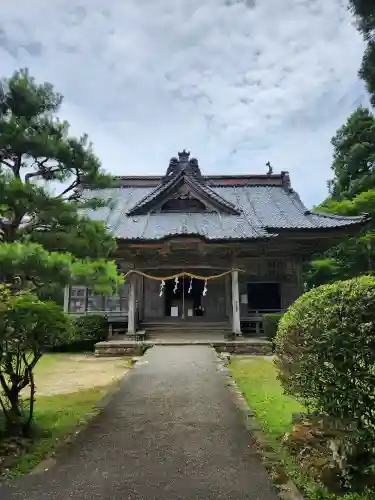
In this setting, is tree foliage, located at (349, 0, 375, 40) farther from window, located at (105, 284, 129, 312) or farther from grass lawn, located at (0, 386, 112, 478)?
window, located at (105, 284, 129, 312)

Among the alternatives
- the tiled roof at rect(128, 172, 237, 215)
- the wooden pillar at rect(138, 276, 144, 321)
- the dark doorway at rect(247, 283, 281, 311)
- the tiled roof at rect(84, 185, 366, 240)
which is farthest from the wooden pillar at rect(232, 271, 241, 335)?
the tiled roof at rect(128, 172, 237, 215)

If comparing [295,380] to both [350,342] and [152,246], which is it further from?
[152,246]

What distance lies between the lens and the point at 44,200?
6445mm

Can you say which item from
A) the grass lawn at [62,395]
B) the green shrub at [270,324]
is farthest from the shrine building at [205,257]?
the grass lawn at [62,395]

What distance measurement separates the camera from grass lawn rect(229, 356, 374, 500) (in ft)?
11.3

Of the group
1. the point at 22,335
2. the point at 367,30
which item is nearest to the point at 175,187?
the point at 367,30

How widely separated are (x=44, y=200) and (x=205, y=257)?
466 inches

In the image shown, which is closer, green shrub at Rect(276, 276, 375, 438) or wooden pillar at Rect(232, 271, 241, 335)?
green shrub at Rect(276, 276, 375, 438)

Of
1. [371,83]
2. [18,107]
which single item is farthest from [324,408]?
[371,83]

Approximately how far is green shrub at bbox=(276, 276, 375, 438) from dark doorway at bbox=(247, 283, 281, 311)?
14.3 meters

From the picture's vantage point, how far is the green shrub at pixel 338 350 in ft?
11.1

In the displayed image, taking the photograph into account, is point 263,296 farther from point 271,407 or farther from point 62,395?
Answer: point 62,395

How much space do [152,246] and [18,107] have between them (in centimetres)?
1030

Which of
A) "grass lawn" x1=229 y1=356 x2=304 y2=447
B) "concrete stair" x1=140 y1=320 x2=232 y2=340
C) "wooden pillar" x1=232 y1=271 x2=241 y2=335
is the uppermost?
"wooden pillar" x1=232 y1=271 x2=241 y2=335
